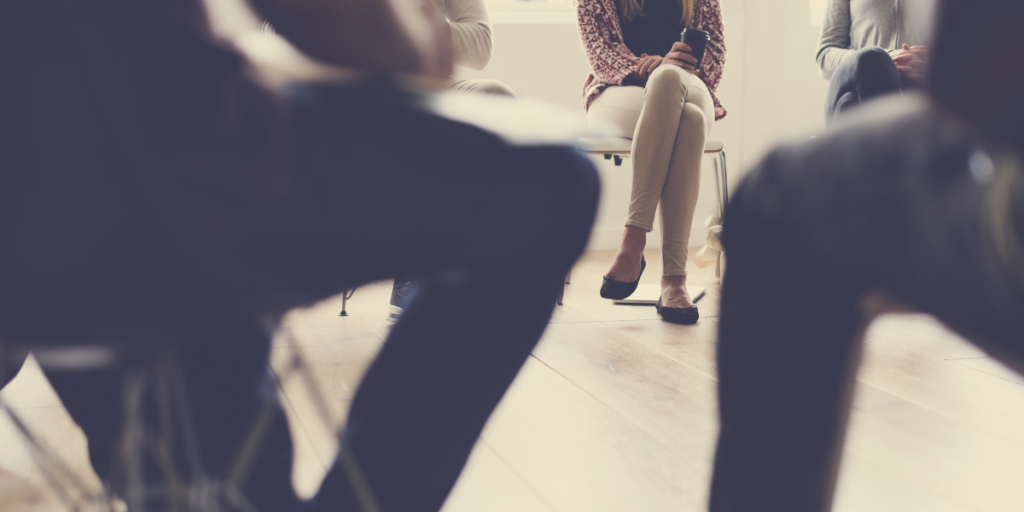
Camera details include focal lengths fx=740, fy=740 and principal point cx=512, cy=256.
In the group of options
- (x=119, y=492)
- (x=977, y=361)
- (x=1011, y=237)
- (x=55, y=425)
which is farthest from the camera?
(x=977, y=361)

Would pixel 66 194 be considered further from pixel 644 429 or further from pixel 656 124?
pixel 656 124

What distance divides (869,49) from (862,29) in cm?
48

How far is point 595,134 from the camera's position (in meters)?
0.40

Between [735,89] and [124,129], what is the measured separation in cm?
374

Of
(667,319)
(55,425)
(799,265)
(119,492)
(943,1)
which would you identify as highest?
(943,1)

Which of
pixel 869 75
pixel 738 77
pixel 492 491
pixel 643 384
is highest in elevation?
pixel 869 75

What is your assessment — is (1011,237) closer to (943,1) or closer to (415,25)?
(943,1)

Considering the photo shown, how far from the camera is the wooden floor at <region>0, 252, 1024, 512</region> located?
0.87 m

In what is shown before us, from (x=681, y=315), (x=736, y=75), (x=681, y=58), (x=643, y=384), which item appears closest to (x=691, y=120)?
(x=681, y=58)

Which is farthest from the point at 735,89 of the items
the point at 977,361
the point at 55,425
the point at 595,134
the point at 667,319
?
the point at 595,134

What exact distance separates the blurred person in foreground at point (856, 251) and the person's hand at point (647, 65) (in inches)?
69.8

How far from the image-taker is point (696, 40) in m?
2.05

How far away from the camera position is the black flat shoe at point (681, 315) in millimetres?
1913

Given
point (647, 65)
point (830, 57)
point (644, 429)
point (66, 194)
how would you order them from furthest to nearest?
point (830, 57) < point (647, 65) < point (644, 429) < point (66, 194)
